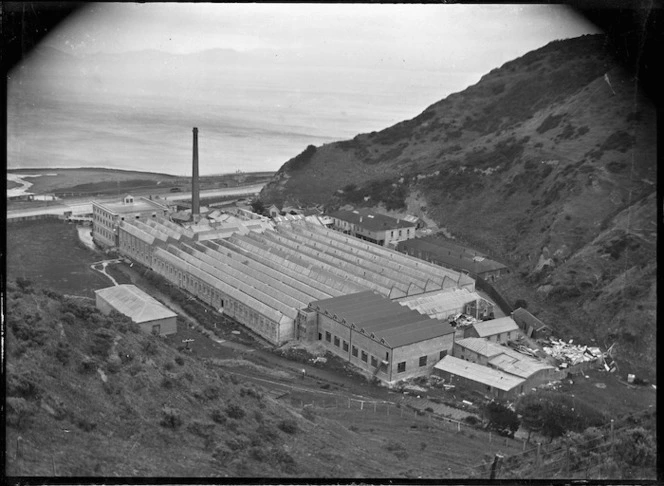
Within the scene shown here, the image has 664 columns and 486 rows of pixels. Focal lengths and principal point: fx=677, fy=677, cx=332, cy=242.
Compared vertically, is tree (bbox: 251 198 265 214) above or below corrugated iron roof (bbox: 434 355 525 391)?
above

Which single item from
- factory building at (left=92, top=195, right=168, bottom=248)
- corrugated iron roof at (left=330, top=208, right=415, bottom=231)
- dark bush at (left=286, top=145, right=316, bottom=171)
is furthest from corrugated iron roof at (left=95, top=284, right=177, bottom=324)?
dark bush at (left=286, top=145, right=316, bottom=171)

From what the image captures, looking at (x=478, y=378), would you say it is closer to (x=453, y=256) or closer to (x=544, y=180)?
(x=453, y=256)

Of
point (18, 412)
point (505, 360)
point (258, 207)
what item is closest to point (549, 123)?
point (258, 207)

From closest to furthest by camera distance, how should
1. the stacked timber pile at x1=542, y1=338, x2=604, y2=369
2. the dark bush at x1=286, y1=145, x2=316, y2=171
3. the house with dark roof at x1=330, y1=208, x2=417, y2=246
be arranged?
the stacked timber pile at x1=542, y1=338, x2=604, y2=369 → the house with dark roof at x1=330, y1=208, x2=417, y2=246 → the dark bush at x1=286, y1=145, x2=316, y2=171

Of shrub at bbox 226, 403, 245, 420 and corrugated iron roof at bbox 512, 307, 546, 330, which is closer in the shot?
shrub at bbox 226, 403, 245, 420

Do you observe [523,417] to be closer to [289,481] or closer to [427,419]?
[427,419]

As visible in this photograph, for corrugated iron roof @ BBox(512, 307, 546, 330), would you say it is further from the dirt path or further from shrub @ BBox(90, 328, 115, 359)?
shrub @ BBox(90, 328, 115, 359)

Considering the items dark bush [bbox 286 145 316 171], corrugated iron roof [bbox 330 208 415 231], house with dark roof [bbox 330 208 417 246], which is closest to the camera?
house with dark roof [bbox 330 208 417 246]
